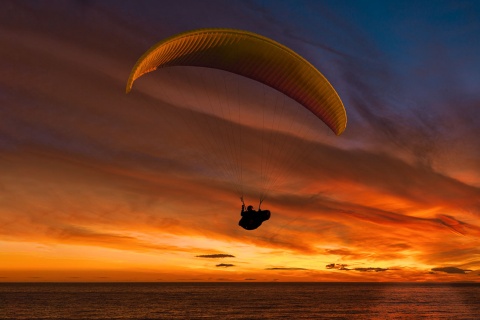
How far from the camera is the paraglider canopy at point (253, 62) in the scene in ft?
56.5

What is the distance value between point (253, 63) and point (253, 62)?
0.27 ft

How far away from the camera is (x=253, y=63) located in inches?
773

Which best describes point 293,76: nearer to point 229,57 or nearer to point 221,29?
point 229,57

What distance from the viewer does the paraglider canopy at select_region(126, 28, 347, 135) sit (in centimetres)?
1723

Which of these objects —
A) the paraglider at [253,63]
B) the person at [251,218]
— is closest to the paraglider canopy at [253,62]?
the paraglider at [253,63]

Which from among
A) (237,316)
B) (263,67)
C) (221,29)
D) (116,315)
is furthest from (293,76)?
(116,315)

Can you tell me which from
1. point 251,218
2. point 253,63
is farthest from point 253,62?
point 251,218

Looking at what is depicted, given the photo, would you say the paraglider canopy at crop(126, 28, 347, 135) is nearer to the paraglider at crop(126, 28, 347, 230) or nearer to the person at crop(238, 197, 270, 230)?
the paraglider at crop(126, 28, 347, 230)

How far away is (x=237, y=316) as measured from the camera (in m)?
62.4

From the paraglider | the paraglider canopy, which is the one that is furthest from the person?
the paraglider canopy

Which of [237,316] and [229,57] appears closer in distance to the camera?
[229,57]

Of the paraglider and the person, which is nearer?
the paraglider

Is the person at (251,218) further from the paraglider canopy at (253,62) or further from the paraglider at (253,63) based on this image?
the paraglider canopy at (253,62)

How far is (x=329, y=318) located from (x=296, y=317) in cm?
457
